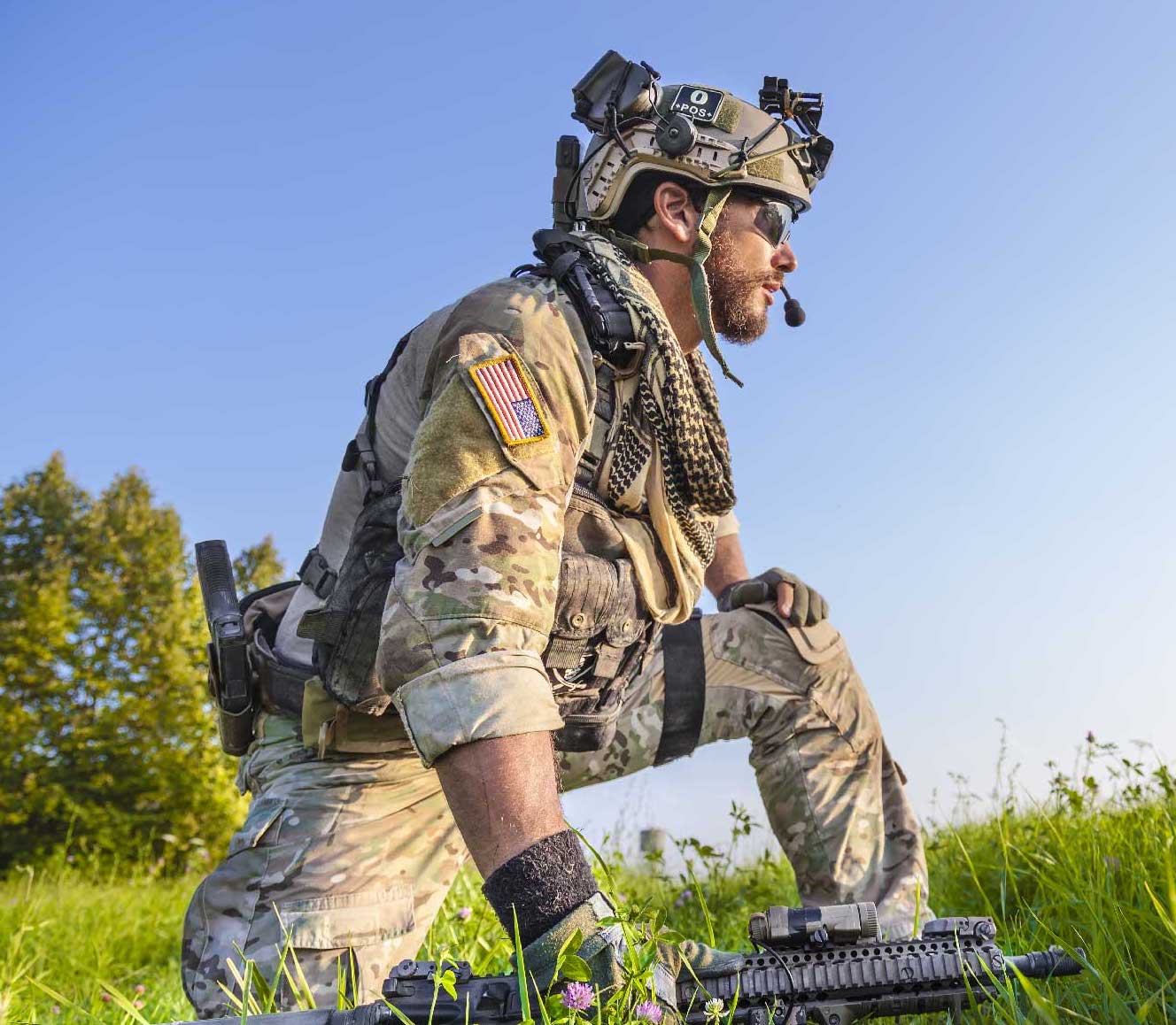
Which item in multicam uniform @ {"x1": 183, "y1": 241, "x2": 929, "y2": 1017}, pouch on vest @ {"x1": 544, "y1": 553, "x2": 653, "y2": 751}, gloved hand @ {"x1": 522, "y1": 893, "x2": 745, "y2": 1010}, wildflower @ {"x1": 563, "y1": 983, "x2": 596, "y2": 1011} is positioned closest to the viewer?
wildflower @ {"x1": 563, "y1": 983, "x2": 596, "y2": 1011}

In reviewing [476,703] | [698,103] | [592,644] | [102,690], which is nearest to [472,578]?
[476,703]

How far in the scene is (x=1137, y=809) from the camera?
3760mm

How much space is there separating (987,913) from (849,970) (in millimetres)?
1913

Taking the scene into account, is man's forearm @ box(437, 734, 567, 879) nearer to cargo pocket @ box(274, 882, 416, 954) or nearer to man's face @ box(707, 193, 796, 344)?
cargo pocket @ box(274, 882, 416, 954)

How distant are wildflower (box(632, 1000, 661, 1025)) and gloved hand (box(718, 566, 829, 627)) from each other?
2.31 metres

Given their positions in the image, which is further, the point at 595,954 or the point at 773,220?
the point at 773,220

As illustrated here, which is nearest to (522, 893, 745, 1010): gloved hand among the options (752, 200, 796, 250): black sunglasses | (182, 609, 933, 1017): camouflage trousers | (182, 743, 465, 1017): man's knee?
(182, 609, 933, 1017): camouflage trousers

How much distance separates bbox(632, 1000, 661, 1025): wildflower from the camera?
1742 millimetres

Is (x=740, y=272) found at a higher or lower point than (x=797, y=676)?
higher

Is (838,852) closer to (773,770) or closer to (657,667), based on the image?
(773,770)

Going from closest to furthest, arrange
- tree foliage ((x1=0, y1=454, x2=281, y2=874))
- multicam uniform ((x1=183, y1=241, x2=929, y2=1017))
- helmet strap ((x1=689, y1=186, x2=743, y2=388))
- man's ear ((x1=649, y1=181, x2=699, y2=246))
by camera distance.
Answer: multicam uniform ((x1=183, y1=241, x2=929, y2=1017))
helmet strap ((x1=689, y1=186, x2=743, y2=388))
man's ear ((x1=649, y1=181, x2=699, y2=246))
tree foliage ((x1=0, y1=454, x2=281, y2=874))

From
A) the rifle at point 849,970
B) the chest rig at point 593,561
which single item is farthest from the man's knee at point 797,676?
the rifle at point 849,970

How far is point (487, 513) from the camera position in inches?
90.1

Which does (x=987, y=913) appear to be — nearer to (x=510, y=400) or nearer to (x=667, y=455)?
(x=667, y=455)
